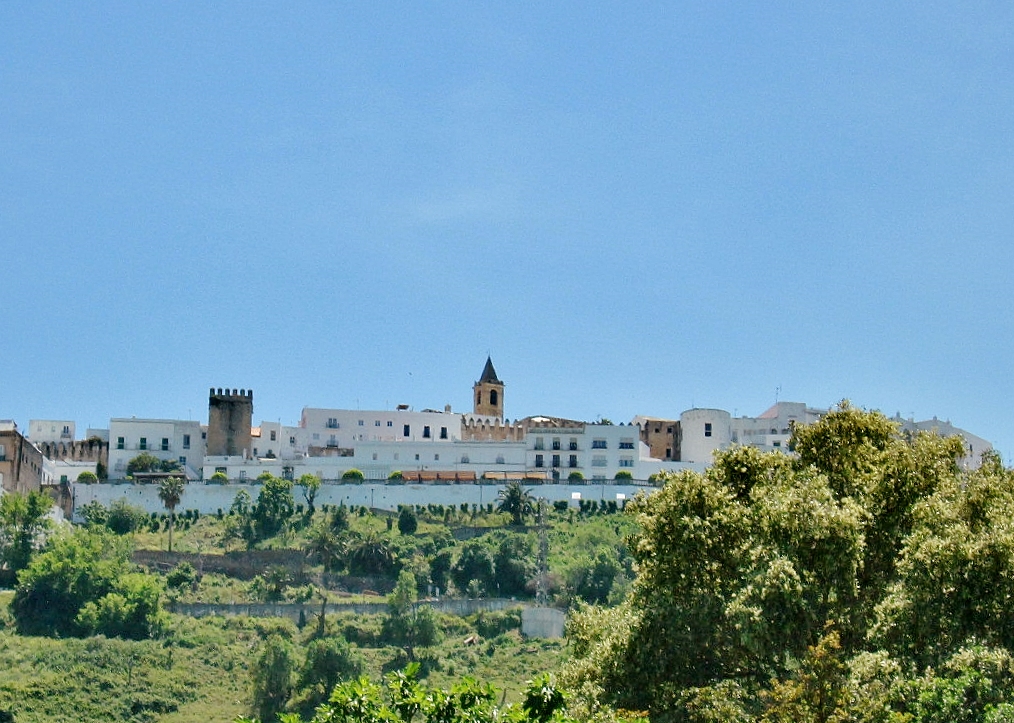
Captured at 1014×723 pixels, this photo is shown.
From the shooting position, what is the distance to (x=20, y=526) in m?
62.0

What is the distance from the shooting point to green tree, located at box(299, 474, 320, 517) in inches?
2864

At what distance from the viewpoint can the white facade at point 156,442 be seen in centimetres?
8012

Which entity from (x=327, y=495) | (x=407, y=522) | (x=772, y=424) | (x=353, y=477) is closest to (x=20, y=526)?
(x=327, y=495)

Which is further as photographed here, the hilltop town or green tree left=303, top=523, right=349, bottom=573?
the hilltop town

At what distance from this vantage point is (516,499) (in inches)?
2840

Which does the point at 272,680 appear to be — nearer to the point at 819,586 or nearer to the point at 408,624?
the point at 408,624

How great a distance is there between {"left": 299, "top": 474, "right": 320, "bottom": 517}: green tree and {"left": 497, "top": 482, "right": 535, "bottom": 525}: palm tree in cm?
832

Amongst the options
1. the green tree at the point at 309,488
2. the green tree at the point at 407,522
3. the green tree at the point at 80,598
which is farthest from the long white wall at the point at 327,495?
the green tree at the point at 80,598

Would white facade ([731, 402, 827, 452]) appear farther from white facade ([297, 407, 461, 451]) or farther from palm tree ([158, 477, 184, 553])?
palm tree ([158, 477, 184, 553])

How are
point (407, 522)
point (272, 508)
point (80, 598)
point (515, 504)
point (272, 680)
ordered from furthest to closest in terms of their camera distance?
1. point (515, 504)
2. point (272, 508)
3. point (407, 522)
4. point (80, 598)
5. point (272, 680)

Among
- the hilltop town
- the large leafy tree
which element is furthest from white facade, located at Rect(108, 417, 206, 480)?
the large leafy tree

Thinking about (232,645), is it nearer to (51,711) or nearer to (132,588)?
(132,588)

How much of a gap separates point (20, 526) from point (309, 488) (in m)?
14.9

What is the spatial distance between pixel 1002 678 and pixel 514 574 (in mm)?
46358
